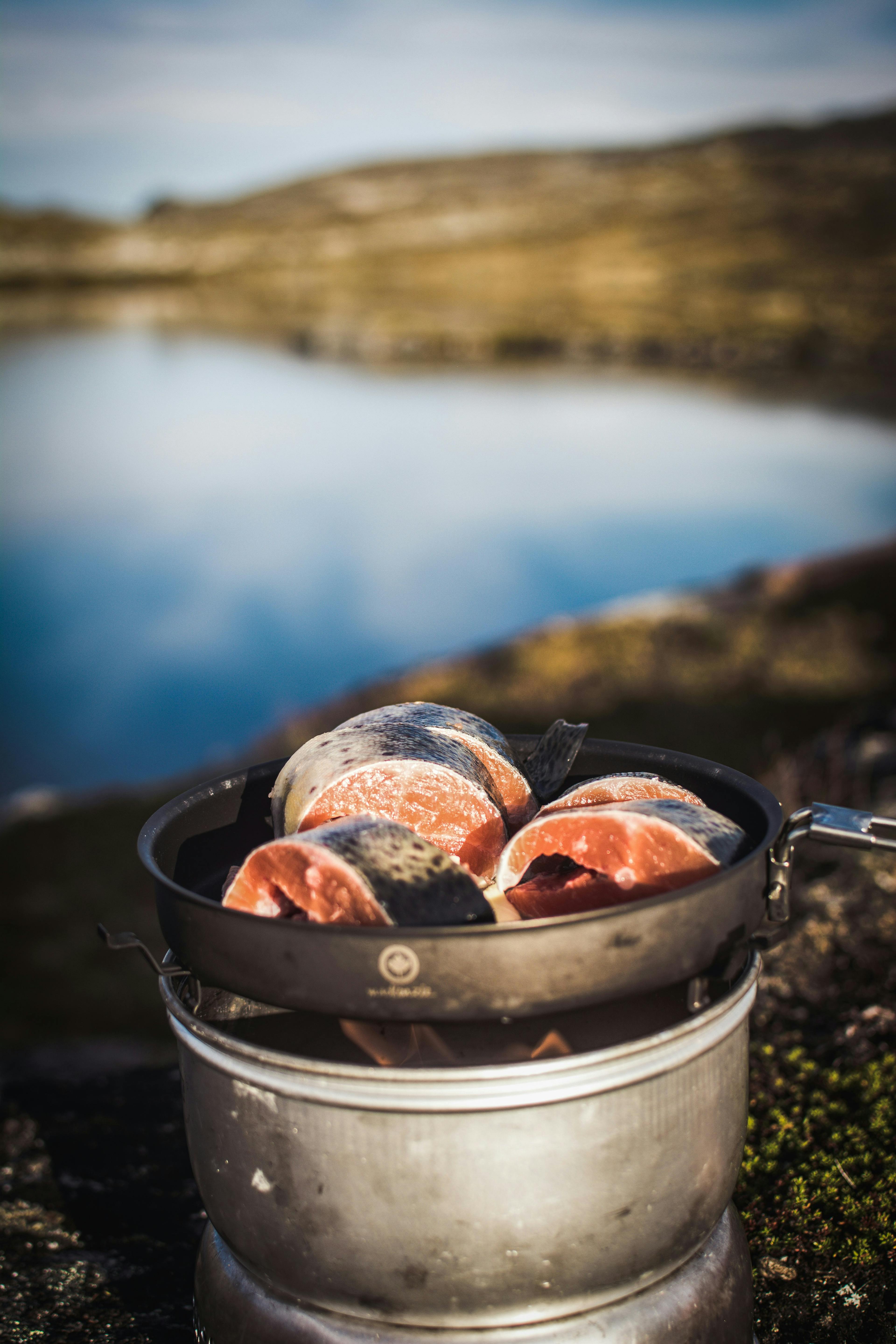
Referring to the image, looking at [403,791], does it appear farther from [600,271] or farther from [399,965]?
[600,271]

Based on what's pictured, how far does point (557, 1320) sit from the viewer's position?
185 cm

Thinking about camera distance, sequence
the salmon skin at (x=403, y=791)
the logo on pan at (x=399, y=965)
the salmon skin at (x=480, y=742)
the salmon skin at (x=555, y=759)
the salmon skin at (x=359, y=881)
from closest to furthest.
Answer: the logo on pan at (x=399, y=965)
the salmon skin at (x=359, y=881)
the salmon skin at (x=403, y=791)
the salmon skin at (x=480, y=742)
the salmon skin at (x=555, y=759)

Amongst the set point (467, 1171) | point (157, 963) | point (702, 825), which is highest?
point (702, 825)

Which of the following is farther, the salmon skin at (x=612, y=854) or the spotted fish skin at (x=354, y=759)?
the spotted fish skin at (x=354, y=759)

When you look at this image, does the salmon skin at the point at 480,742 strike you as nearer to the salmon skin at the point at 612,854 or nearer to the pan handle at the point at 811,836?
the salmon skin at the point at 612,854

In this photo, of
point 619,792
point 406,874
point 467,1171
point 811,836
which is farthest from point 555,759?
point 467,1171

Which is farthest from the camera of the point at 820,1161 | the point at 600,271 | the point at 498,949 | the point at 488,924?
the point at 600,271

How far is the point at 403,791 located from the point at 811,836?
0.91 meters

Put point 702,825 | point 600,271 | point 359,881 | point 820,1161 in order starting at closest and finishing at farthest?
1. point 359,881
2. point 702,825
3. point 820,1161
4. point 600,271

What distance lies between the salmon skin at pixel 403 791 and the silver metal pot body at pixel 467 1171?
556 millimetres

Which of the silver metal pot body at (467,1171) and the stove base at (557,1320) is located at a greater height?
the silver metal pot body at (467,1171)

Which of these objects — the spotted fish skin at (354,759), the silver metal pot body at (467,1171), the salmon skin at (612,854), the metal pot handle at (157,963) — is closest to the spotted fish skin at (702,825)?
the salmon skin at (612,854)

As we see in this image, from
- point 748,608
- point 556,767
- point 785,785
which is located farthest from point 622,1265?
point 748,608

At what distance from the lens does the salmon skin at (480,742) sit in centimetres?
251
